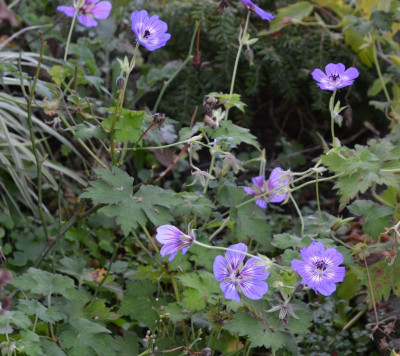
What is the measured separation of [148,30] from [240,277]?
25.5 inches

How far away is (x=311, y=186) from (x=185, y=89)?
2.30 feet

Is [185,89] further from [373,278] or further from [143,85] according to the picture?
[373,278]

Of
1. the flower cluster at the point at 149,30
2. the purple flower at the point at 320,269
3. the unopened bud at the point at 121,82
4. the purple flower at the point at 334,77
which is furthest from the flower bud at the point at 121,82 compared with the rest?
the purple flower at the point at 320,269

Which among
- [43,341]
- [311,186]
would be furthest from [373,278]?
[311,186]

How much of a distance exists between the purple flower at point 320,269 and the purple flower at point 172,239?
246mm

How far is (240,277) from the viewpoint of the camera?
1.54m

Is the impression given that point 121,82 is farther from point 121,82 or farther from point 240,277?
point 240,277

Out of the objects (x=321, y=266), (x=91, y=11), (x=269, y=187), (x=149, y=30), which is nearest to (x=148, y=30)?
(x=149, y=30)

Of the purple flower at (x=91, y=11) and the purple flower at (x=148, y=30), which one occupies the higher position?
the purple flower at (x=148, y=30)

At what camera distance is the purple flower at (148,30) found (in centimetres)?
166

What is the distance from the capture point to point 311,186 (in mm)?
3016

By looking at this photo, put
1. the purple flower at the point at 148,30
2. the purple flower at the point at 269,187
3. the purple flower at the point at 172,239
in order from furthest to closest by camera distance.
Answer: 1. the purple flower at the point at 269,187
2. the purple flower at the point at 148,30
3. the purple flower at the point at 172,239

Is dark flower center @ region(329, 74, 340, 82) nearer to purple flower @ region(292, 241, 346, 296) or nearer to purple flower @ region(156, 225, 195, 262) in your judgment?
purple flower @ region(292, 241, 346, 296)

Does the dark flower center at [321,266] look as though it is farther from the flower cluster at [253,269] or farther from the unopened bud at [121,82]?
the unopened bud at [121,82]
